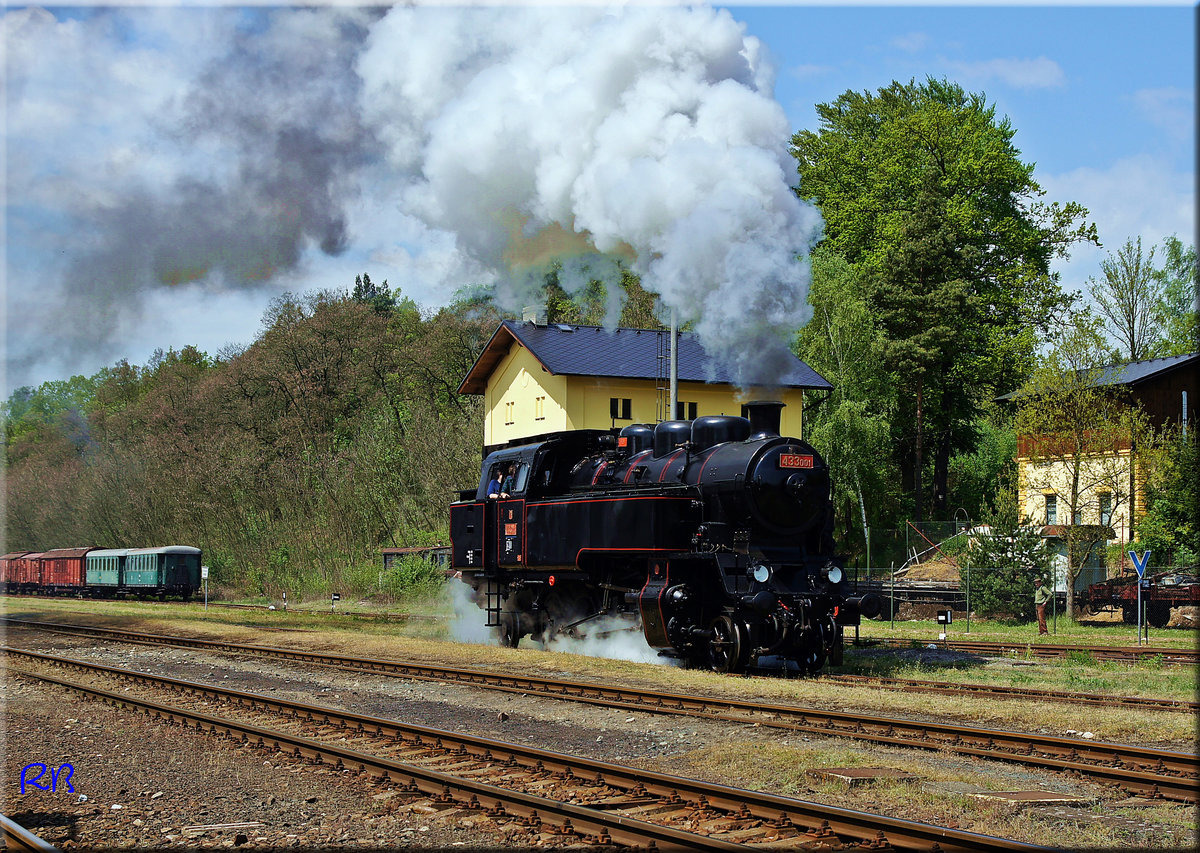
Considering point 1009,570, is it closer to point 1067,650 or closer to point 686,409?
point 1067,650

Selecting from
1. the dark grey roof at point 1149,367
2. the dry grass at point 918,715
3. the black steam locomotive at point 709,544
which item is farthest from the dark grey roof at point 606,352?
the black steam locomotive at point 709,544

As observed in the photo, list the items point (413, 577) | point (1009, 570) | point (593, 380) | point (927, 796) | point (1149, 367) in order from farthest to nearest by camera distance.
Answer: point (1149, 367) → point (413, 577) → point (593, 380) → point (1009, 570) → point (927, 796)

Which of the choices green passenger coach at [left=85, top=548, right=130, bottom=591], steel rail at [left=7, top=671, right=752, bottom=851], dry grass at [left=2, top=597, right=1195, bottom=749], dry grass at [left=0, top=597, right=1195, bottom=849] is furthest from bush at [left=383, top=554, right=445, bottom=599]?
steel rail at [left=7, top=671, right=752, bottom=851]

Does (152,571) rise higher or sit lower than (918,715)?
lower

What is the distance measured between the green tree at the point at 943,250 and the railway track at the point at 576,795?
36.2 m

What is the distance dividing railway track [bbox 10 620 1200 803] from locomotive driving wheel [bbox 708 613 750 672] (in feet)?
6.75

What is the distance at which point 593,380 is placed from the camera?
33.6 m

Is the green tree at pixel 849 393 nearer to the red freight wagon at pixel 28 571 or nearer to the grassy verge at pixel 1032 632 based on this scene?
the grassy verge at pixel 1032 632

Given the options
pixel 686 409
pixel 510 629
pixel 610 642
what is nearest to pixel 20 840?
pixel 610 642

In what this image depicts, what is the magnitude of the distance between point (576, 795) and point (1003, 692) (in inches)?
287

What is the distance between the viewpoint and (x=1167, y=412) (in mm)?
35938

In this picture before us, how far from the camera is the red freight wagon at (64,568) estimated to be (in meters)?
49.6

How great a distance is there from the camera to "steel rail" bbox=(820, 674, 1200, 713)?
40.9 feet

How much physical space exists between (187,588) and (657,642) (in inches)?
1357
